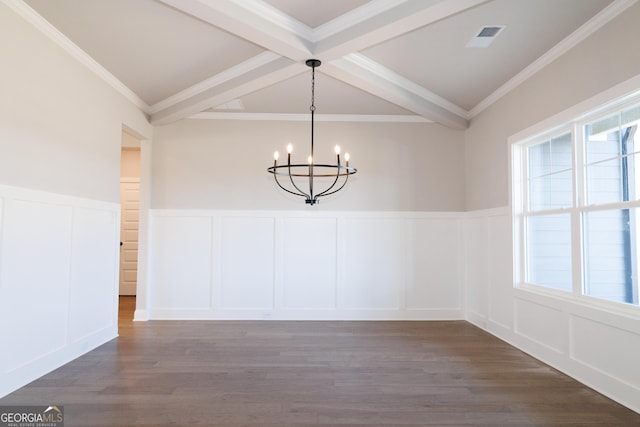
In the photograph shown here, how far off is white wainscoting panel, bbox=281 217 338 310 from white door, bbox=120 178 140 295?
10.8 feet

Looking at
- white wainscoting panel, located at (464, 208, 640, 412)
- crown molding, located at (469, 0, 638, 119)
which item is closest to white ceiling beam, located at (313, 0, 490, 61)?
crown molding, located at (469, 0, 638, 119)

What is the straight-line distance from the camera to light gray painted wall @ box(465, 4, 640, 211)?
2.59 m

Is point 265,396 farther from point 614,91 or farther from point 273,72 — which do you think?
point 614,91

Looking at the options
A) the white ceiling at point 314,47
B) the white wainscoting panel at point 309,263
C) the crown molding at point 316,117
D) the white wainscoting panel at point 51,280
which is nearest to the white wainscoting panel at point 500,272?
the white ceiling at point 314,47

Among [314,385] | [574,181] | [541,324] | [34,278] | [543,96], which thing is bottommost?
[314,385]

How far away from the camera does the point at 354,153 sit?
5.19 meters

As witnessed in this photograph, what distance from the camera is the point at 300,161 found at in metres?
5.17

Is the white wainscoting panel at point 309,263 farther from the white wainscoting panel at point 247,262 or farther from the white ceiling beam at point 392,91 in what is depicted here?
the white ceiling beam at point 392,91

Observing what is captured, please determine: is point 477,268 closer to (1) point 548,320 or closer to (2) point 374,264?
(2) point 374,264

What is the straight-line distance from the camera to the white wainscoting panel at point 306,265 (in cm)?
502

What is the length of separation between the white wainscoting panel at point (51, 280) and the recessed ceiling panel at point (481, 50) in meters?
3.12

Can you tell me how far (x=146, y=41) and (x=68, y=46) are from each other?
0.66 m

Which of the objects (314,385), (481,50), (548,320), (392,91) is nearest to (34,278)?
(314,385)

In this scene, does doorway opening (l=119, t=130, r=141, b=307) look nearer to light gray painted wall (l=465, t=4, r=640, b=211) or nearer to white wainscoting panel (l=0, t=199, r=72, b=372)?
white wainscoting panel (l=0, t=199, r=72, b=372)
